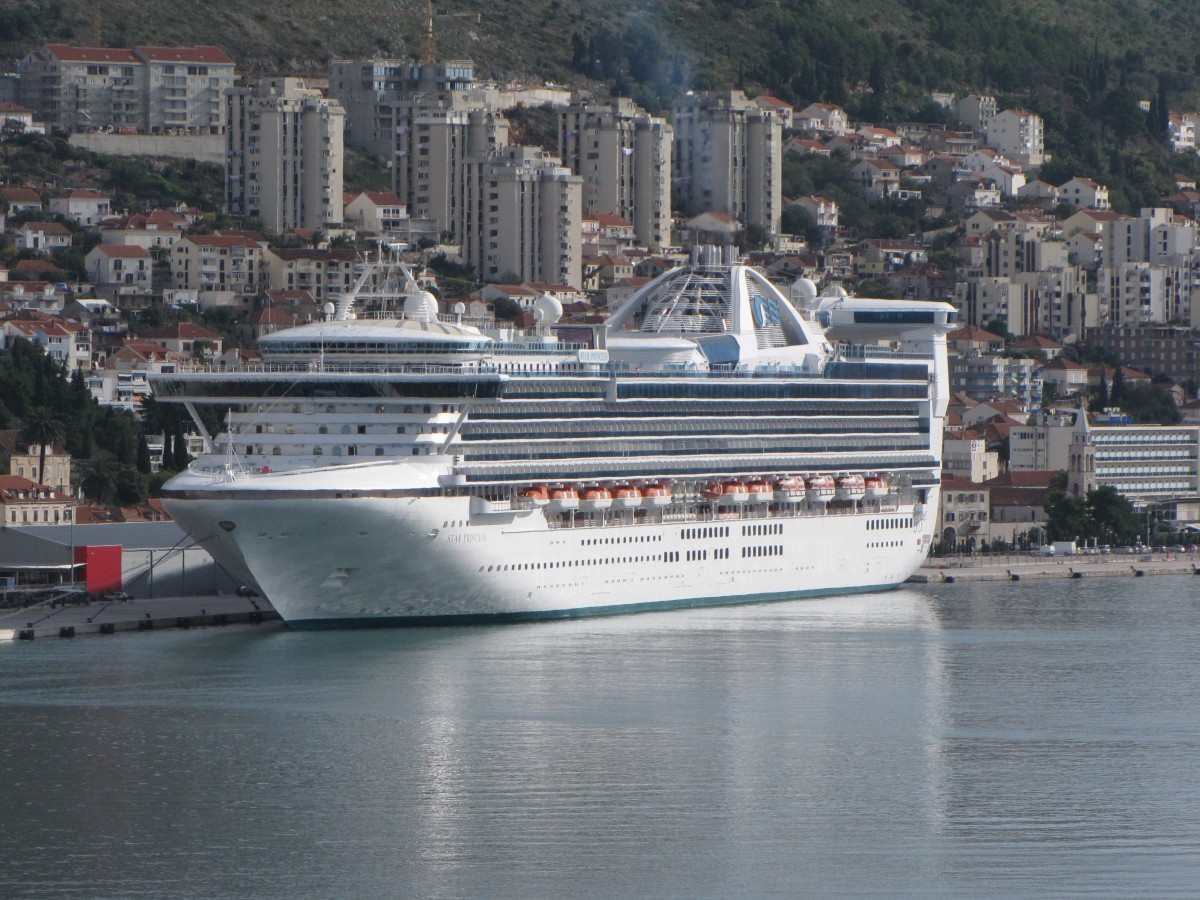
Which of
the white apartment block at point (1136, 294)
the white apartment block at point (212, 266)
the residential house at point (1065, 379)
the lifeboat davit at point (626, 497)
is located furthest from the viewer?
the white apartment block at point (1136, 294)

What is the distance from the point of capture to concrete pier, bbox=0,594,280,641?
43406 mm

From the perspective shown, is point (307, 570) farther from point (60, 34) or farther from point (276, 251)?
point (60, 34)

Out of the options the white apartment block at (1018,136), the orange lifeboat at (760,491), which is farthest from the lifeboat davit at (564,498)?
the white apartment block at (1018,136)

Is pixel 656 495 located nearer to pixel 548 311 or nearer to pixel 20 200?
pixel 548 311

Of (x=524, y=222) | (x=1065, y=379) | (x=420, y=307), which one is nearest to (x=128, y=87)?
(x=524, y=222)

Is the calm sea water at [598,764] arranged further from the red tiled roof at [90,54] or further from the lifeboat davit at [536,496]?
the red tiled roof at [90,54]

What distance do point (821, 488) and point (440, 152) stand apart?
49.1 metres

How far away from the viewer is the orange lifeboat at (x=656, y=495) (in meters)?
47.6

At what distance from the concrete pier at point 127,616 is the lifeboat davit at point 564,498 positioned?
4586mm

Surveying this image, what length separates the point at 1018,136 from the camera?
12394cm

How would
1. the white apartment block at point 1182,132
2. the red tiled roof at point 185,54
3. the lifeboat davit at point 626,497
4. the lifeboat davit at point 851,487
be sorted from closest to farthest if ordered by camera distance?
1. the lifeboat davit at point 626,497
2. the lifeboat davit at point 851,487
3. the red tiled roof at point 185,54
4. the white apartment block at point 1182,132

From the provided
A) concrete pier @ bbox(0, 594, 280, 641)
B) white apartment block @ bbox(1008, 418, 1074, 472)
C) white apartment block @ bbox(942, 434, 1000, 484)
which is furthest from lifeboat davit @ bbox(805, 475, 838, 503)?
white apartment block @ bbox(1008, 418, 1074, 472)

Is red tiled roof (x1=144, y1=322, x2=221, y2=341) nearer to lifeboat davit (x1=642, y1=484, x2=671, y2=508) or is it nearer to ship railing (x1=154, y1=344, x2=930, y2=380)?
ship railing (x1=154, y1=344, x2=930, y2=380)

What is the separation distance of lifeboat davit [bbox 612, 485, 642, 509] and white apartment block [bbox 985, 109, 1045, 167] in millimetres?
78957
